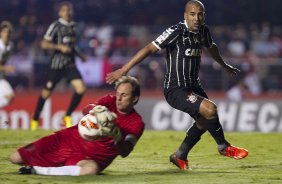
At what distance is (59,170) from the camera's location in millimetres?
8242

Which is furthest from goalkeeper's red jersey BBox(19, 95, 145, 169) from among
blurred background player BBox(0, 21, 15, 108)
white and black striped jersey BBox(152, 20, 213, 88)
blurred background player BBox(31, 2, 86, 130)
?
blurred background player BBox(0, 21, 15, 108)

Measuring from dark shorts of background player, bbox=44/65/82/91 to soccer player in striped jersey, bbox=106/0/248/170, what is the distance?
20.3ft

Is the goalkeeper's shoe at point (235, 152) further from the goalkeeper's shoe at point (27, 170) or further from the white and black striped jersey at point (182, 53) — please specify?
the goalkeeper's shoe at point (27, 170)

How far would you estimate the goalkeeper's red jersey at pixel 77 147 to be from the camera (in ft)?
26.8

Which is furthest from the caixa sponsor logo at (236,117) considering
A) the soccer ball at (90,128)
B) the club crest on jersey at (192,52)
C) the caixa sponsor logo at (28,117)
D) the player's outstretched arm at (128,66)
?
the soccer ball at (90,128)

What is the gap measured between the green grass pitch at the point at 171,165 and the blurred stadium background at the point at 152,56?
518 cm

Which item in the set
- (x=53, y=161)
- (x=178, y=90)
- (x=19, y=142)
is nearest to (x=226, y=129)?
(x=19, y=142)

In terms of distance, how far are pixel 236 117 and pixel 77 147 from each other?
12.0 metres

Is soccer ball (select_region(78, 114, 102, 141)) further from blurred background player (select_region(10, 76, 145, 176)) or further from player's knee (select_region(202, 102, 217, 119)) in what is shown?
player's knee (select_region(202, 102, 217, 119))

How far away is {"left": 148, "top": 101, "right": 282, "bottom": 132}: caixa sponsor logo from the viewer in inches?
770

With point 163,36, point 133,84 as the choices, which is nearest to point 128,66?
point 133,84

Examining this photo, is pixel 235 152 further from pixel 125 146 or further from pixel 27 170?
pixel 27 170

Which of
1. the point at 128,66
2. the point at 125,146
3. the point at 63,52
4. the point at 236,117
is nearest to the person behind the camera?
the point at 125,146

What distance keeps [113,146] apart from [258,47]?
15318 mm
